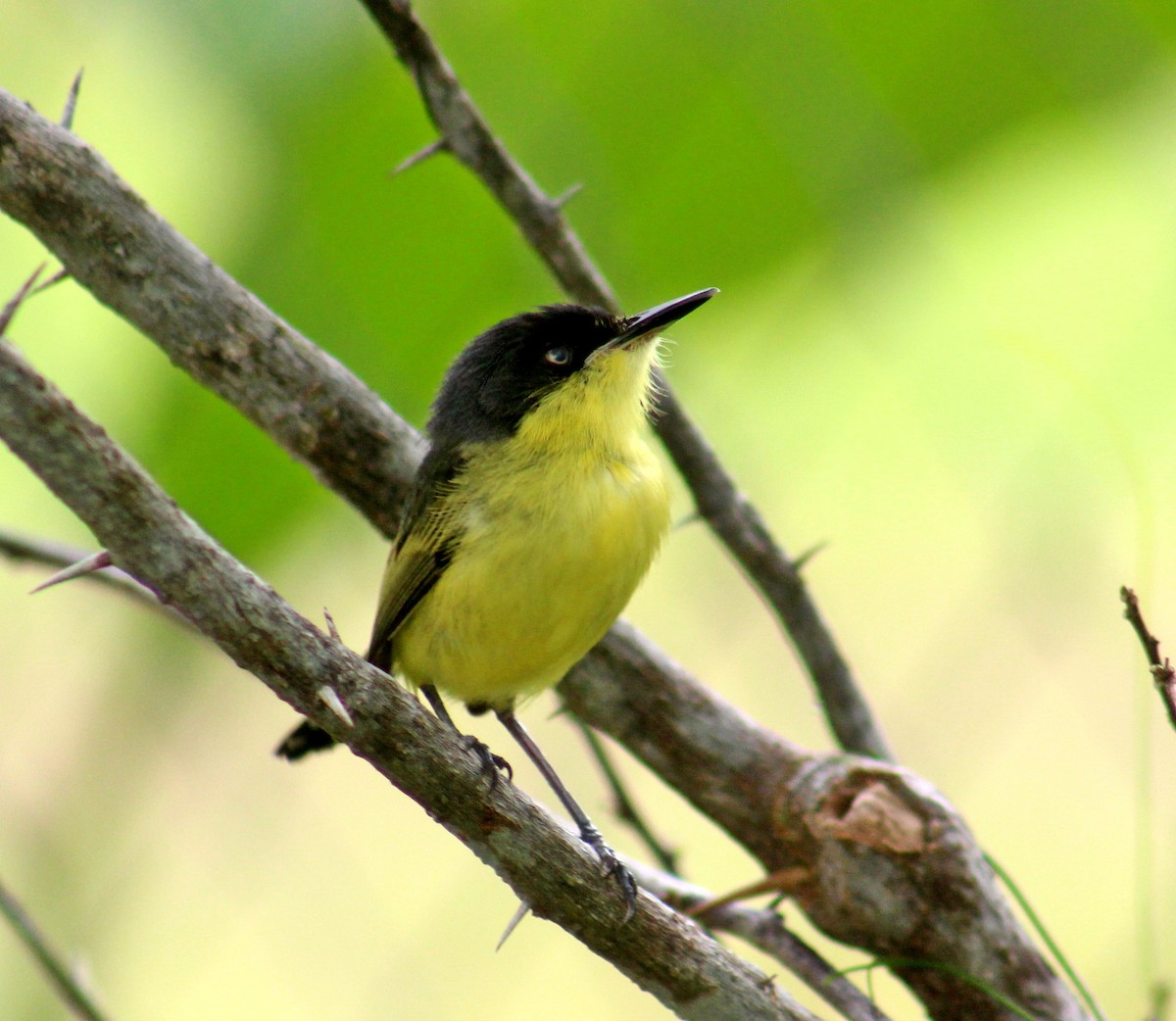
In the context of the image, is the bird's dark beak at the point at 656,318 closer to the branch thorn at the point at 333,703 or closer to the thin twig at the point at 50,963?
the branch thorn at the point at 333,703

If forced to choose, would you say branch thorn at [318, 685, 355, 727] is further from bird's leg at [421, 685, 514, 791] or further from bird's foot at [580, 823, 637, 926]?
bird's foot at [580, 823, 637, 926]

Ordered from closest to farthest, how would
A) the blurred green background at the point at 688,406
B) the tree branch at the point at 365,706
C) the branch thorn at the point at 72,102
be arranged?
the tree branch at the point at 365,706, the branch thorn at the point at 72,102, the blurred green background at the point at 688,406

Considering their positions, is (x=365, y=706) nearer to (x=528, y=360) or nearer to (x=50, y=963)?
(x=50, y=963)

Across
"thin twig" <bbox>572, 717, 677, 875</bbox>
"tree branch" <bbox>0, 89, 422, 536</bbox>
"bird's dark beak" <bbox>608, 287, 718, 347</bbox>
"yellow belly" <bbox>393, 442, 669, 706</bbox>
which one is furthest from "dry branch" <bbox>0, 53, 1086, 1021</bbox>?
"bird's dark beak" <bbox>608, 287, 718, 347</bbox>

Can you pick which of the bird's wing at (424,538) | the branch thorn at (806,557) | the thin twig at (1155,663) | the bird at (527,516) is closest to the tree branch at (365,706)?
the bird at (527,516)

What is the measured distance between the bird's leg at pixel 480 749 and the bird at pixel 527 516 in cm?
1

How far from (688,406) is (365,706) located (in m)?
2.42

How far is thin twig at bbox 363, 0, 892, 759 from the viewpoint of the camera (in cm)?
299

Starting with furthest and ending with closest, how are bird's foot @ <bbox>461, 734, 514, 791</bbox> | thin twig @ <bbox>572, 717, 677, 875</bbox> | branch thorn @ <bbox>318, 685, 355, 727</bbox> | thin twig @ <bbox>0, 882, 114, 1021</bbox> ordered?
thin twig @ <bbox>572, 717, 677, 875</bbox>, bird's foot @ <bbox>461, 734, 514, 791</bbox>, thin twig @ <bbox>0, 882, 114, 1021</bbox>, branch thorn @ <bbox>318, 685, 355, 727</bbox>

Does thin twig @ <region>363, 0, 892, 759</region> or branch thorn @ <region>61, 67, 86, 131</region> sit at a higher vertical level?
branch thorn @ <region>61, 67, 86, 131</region>

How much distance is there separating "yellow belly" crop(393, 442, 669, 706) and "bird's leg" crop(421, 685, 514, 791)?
244mm

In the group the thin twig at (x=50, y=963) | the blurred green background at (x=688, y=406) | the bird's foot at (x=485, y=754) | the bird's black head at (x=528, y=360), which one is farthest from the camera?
the bird's black head at (x=528, y=360)

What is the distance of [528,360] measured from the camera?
12.0ft

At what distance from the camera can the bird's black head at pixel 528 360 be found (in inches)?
140
